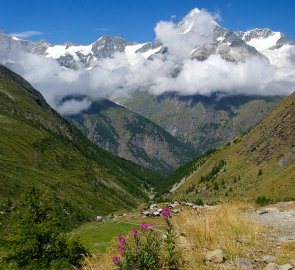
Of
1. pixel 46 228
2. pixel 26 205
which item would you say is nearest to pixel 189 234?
pixel 46 228

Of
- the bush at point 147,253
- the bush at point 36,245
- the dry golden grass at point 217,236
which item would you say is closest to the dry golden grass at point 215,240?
the dry golden grass at point 217,236

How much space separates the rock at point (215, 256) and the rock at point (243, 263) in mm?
472

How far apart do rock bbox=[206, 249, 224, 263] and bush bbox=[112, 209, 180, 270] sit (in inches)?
40.6

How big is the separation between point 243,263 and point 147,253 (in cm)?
308

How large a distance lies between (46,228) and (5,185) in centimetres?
14013

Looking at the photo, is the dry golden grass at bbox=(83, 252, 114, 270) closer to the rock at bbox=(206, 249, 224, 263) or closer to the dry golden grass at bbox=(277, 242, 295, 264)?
the rock at bbox=(206, 249, 224, 263)

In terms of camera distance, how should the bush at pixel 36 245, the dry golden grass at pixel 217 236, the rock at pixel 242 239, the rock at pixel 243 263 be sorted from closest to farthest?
the rock at pixel 243 263
the dry golden grass at pixel 217 236
the rock at pixel 242 239
the bush at pixel 36 245

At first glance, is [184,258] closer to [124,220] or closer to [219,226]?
[219,226]

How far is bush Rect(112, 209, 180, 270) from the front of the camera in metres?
13.3

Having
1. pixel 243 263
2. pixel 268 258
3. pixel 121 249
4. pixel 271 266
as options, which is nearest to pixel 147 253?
pixel 121 249

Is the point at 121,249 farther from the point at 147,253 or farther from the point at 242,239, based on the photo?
the point at 242,239

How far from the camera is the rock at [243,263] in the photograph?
13773 mm

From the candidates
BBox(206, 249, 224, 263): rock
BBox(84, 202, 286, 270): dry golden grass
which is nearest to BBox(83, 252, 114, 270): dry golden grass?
BBox(84, 202, 286, 270): dry golden grass

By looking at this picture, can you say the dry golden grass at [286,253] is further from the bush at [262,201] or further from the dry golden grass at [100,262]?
the bush at [262,201]
